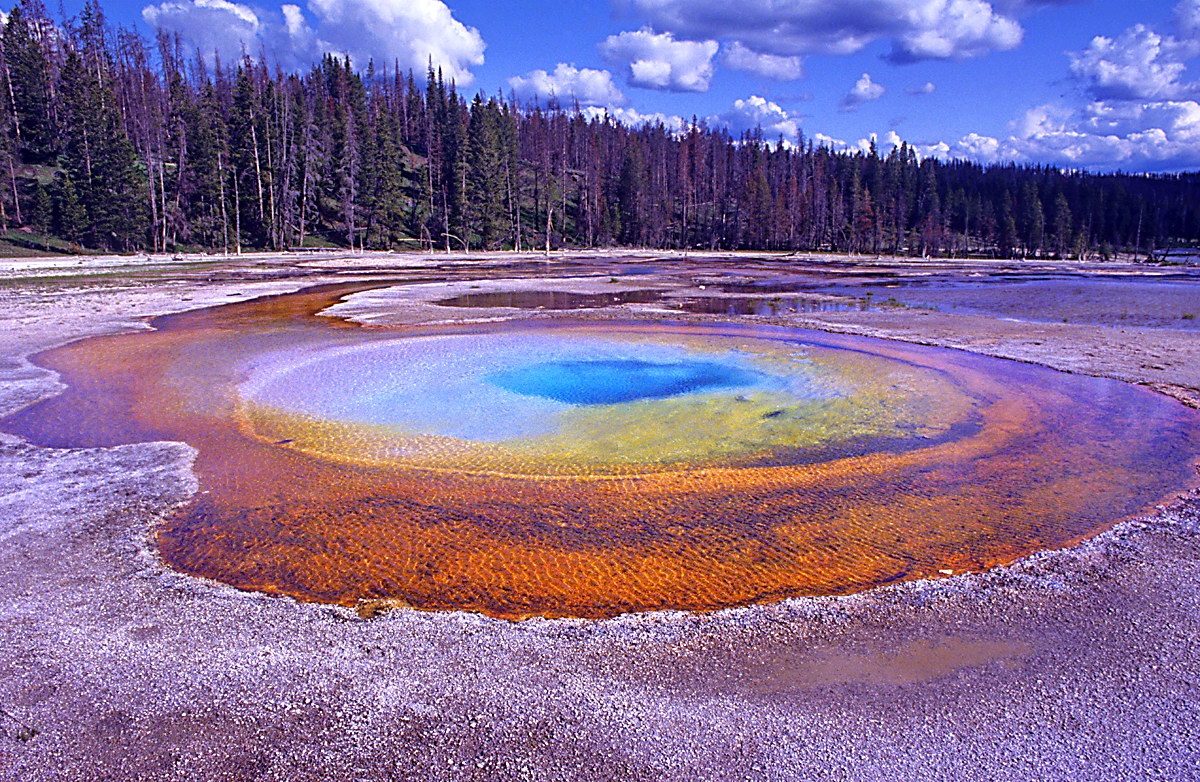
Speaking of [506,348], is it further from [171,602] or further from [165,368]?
[171,602]

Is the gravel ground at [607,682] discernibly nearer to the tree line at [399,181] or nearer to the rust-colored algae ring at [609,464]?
the rust-colored algae ring at [609,464]

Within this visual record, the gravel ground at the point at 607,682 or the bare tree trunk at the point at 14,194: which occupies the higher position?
the bare tree trunk at the point at 14,194

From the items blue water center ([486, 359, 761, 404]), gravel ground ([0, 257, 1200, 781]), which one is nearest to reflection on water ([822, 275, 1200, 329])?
blue water center ([486, 359, 761, 404])

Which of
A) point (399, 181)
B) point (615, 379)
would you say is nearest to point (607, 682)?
point (615, 379)

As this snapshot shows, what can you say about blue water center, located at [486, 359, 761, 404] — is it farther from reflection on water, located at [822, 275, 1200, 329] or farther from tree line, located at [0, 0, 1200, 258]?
tree line, located at [0, 0, 1200, 258]

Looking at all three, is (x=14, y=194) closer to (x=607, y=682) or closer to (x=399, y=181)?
(x=399, y=181)

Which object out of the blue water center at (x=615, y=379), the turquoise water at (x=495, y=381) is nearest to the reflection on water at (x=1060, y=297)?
the turquoise water at (x=495, y=381)

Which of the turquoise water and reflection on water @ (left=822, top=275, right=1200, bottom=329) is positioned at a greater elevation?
reflection on water @ (left=822, top=275, right=1200, bottom=329)
